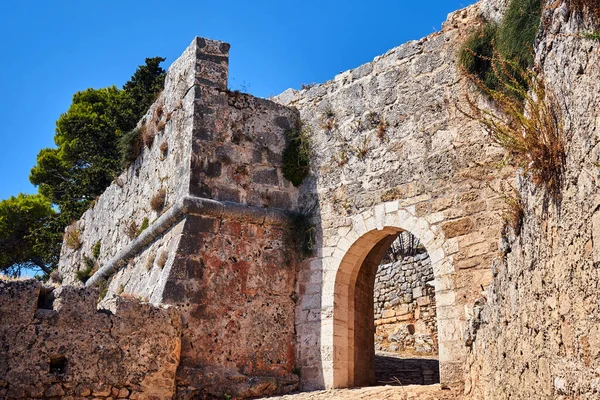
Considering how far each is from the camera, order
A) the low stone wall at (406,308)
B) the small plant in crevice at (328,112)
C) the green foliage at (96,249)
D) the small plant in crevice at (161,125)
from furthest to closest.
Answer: the low stone wall at (406,308)
the green foliage at (96,249)
the small plant in crevice at (161,125)
the small plant in crevice at (328,112)

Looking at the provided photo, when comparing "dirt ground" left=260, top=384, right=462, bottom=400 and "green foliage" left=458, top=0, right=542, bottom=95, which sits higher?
"green foliage" left=458, top=0, right=542, bottom=95

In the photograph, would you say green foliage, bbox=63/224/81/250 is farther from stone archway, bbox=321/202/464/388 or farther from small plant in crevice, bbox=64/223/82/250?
stone archway, bbox=321/202/464/388

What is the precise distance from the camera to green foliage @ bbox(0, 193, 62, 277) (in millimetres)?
20250

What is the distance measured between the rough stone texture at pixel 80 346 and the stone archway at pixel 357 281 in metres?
1.86

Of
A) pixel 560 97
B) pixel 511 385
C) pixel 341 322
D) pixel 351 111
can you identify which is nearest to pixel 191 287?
pixel 341 322

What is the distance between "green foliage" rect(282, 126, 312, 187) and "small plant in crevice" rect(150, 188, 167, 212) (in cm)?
169

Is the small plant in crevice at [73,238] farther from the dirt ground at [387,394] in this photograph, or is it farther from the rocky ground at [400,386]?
the dirt ground at [387,394]

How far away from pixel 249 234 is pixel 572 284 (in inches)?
238

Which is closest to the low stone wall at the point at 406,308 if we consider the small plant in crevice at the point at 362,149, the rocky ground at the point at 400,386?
the rocky ground at the point at 400,386

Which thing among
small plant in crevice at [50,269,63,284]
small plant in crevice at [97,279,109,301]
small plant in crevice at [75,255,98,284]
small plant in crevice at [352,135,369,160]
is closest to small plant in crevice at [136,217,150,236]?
small plant in crevice at [97,279,109,301]

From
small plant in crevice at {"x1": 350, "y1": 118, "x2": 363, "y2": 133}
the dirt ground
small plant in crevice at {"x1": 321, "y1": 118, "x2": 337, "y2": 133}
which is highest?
small plant in crevice at {"x1": 321, "y1": 118, "x2": 337, "y2": 133}

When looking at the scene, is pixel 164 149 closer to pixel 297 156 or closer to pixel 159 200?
pixel 159 200

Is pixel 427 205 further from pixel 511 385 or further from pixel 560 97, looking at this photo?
pixel 560 97

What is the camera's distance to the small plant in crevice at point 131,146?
1159cm
